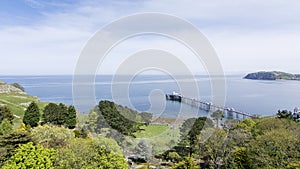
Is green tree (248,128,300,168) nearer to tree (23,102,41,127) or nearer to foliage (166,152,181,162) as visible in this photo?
foliage (166,152,181,162)

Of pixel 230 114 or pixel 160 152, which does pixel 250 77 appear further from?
pixel 160 152

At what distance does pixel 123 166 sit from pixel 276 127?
13049 mm

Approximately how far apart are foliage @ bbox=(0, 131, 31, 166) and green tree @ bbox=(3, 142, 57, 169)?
6.45ft

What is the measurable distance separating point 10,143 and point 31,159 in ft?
11.6

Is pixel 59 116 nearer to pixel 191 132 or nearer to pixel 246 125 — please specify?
pixel 191 132

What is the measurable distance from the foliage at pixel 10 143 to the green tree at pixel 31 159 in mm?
1966

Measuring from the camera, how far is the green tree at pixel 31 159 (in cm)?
1191

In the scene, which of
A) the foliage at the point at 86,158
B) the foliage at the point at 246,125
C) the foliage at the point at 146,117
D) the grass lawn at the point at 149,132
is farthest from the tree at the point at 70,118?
the foliage at the point at 246,125

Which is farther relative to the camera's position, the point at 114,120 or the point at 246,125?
the point at 114,120

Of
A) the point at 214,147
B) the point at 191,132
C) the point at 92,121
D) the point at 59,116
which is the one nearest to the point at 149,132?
the point at 92,121

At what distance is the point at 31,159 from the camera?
12.1 m

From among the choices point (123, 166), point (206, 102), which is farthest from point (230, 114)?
point (123, 166)

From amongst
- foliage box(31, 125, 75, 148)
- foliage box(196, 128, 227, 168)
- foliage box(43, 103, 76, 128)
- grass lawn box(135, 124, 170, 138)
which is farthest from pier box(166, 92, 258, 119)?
foliage box(31, 125, 75, 148)

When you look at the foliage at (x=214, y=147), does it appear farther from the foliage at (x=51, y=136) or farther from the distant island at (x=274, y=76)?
the distant island at (x=274, y=76)
